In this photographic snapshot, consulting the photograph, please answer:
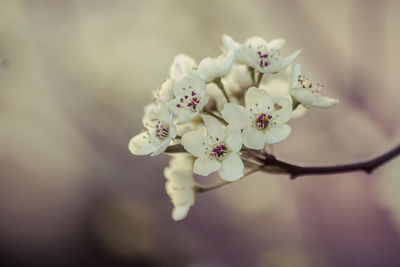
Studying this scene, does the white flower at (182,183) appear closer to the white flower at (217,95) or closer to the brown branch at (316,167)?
the white flower at (217,95)

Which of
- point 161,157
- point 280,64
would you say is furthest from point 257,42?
point 161,157

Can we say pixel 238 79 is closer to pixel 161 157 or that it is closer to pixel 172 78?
pixel 172 78

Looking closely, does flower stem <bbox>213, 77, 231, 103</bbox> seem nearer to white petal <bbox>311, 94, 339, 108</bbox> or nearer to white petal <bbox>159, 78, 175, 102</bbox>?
white petal <bbox>159, 78, 175, 102</bbox>

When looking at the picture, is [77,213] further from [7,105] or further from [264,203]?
[264,203]

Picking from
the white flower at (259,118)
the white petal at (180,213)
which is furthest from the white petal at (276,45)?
the white petal at (180,213)

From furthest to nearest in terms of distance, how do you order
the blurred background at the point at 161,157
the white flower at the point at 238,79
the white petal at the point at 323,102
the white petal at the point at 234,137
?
the blurred background at the point at 161,157 < the white flower at the point at 238,79 < the white petal at the point at 323,102 < the white petal at the point at 234,137

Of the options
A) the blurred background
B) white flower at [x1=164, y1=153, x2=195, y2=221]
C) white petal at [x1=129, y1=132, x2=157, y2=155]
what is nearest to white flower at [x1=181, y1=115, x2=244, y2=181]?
white petal at [x1=129, y1=132, x2=157, y2=155]

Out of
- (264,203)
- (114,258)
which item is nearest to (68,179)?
(114,258)
